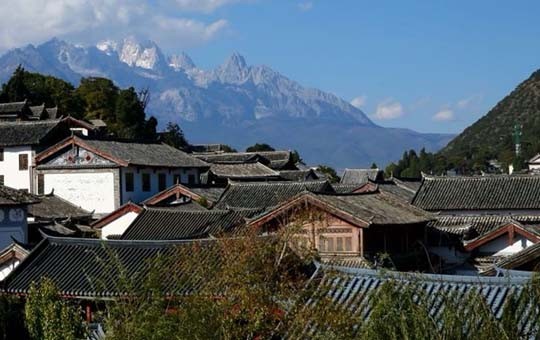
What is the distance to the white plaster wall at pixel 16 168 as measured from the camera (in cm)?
4788

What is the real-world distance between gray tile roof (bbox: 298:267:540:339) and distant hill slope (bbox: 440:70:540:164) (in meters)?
94.3

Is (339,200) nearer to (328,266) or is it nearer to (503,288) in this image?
(328,266)

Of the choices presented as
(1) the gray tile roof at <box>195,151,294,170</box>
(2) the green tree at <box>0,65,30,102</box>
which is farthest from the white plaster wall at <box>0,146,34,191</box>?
(2) the green tree at <box>0,65,30,102</box>

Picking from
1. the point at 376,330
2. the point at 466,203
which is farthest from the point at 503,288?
the point at 466,203

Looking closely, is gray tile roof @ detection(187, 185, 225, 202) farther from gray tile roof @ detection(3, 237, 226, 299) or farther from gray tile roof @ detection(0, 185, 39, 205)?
gray tile roof @ detection(3, 237, 226, 299)

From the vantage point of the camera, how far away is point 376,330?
9.41m

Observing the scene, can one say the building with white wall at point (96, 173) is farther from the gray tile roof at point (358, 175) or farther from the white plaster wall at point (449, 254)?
the gray tile roof at point (358, 175)

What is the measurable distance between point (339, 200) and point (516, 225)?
5831mm

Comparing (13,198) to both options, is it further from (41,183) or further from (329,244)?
(41,183)

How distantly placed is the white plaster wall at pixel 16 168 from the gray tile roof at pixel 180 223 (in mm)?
15079

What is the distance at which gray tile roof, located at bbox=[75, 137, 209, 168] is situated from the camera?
4569 centimetres

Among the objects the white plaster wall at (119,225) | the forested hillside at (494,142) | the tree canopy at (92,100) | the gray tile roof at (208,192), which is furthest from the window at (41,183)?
the forested hillside at (494,142)

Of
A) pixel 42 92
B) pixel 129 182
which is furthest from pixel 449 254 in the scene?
pixel 42 92

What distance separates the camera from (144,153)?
48.3 meters
